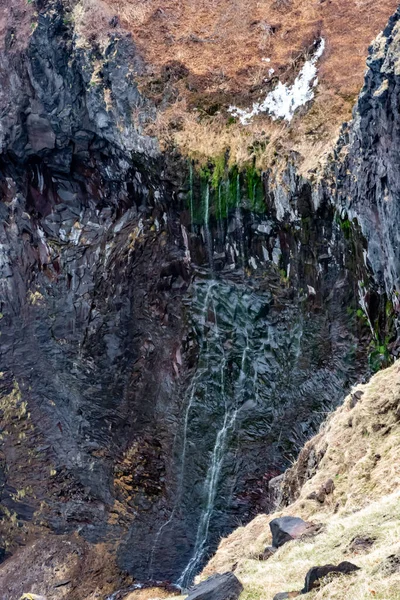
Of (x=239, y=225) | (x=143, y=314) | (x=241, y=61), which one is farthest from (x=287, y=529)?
(x=241, y=61)

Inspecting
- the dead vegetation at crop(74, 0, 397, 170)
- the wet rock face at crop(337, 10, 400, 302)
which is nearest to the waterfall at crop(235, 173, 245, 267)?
the dead vegetation at crop(74, 0, 397, 170)

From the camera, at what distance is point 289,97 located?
20547mm

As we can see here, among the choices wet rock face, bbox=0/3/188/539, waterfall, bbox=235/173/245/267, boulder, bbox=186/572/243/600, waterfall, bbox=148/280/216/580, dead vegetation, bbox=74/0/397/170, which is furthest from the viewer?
wet rock face, bbox=0/3/188/539

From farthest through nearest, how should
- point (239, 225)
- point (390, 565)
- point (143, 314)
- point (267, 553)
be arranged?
point (143, 314) < point (239, 225) < point (267, 553) < point (390, 565)

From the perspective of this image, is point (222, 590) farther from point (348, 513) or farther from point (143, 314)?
point (143, 314)

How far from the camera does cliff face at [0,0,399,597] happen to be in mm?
18781

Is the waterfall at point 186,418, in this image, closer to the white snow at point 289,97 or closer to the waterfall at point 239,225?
the waterfall at point 239,225

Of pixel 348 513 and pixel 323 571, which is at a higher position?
pixel 323 571

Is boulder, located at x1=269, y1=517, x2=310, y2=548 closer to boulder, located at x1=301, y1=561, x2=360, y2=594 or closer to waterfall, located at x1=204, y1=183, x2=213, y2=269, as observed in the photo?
boulder, located at x1=301, y1=561, x2=360, y2=594

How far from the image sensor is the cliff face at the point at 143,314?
18.8m

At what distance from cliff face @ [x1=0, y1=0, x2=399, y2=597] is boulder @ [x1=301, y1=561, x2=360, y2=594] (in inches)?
442

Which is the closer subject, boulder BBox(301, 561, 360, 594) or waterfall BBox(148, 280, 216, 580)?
boulder BBox(301, 561, 360, 594)

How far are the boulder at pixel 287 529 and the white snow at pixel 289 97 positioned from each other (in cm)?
1536

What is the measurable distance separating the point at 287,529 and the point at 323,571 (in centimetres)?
231
